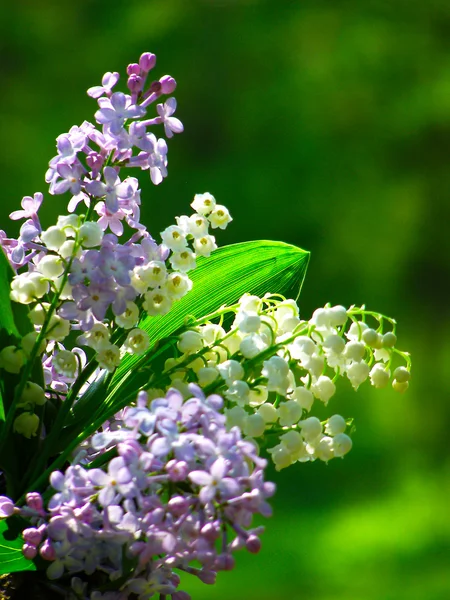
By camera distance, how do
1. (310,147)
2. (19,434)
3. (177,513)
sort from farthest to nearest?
(310,147) → (19,434) → (177,513)

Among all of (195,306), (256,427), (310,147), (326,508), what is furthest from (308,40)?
(256,427)

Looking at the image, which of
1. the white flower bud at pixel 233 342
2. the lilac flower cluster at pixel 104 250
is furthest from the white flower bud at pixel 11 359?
the white flower bud at pixel 233 342

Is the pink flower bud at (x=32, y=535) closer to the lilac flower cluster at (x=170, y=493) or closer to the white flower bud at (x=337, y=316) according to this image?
the lilac flower cluster at (x=170, y=493)

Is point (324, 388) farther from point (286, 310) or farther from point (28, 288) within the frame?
point (28, 288)

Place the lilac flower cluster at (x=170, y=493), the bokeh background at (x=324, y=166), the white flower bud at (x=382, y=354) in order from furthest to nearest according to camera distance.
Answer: the bokeh background at (x=324, y=166) → the white flower bud at (x=382, y=354) → the lilac flower cluster at (x=170, y=493)

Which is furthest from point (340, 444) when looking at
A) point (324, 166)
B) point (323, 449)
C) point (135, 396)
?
point (324, 166)

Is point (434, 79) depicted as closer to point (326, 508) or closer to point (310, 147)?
point (310, 147)
